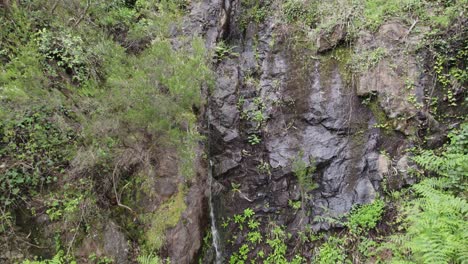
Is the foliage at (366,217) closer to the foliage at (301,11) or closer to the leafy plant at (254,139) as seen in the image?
the leafy plant at (254,139)

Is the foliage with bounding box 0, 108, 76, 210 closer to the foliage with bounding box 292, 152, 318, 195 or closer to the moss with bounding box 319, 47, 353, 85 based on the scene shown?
the foliage with bounding box 292, 152, 318, 195

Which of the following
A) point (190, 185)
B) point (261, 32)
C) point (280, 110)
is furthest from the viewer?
point (261, 32)

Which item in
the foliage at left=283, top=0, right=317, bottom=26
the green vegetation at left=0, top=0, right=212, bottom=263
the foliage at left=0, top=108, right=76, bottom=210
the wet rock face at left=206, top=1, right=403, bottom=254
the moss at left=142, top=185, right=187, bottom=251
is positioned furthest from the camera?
the foliage at left=283, top=0, right=317, bottom=26

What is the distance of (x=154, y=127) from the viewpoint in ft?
13.8

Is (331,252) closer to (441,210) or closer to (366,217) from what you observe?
(366,217)

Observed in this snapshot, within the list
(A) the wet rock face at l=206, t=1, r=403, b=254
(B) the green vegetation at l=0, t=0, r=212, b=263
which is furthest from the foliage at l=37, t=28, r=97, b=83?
(A) the wet rock face at l=206, t=1, r=403, b=254

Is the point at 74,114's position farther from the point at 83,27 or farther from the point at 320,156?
the point at 320,156

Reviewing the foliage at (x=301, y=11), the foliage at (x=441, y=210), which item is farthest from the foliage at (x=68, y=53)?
the foliage at (x=441, y=210)

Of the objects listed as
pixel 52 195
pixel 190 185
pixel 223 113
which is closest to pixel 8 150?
pixel 52 195

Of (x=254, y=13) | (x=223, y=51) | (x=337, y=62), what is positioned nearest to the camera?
(x=337, y=62)

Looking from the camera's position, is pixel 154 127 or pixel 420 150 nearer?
pixel 154 127

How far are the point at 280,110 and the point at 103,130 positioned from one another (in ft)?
11.4

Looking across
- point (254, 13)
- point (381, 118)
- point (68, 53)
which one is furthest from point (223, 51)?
point (381, 118)

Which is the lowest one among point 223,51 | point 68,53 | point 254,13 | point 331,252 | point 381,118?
point 331,252
